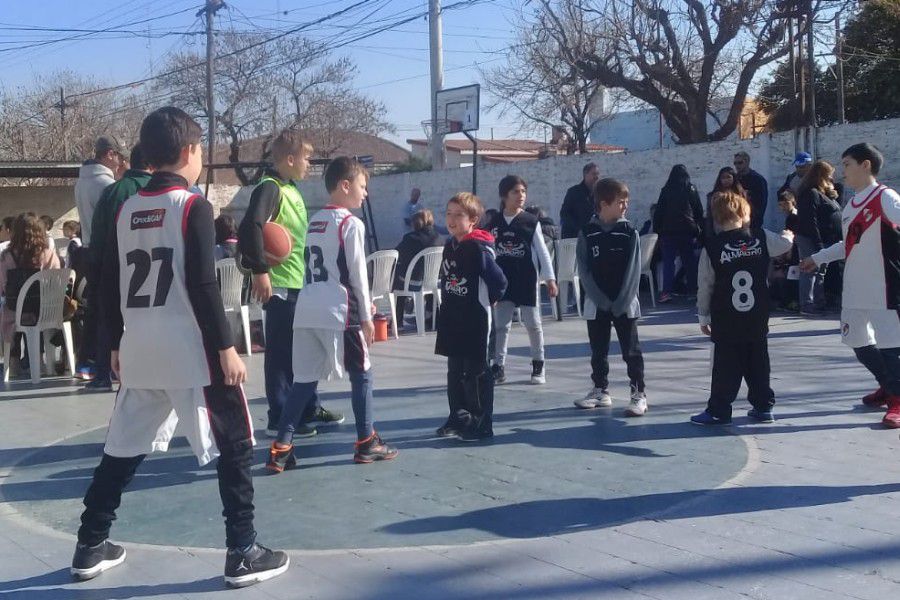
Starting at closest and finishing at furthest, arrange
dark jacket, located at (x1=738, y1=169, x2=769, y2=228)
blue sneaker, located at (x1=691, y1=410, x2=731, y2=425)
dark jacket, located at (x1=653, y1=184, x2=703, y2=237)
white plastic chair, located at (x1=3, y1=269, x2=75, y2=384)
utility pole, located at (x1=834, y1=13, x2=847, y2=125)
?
blue sneaker, located at (x1=691, y1=410, x2=731, y2=425) → white plastic chair, located at (x1=3, y1=269, x2=75, y2=384) → dark jacket, located at (x1=738, y1=169, x2=769, y2=228) → dark jacket, located at (x1=653, y1=184, x2=703, y2=237) → utility pole, located at (x1=834, y1=13, x2=847, y2=125)

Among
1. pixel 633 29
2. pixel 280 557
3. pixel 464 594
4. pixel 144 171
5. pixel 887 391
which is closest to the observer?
pixel 464 594

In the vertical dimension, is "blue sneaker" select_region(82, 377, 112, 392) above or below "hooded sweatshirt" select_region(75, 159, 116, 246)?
below

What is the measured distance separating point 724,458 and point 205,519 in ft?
9.80

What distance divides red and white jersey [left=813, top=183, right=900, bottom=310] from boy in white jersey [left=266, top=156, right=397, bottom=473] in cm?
325

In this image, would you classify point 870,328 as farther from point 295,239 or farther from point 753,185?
point 753,185

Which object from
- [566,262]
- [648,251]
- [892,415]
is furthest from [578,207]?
[892,415]

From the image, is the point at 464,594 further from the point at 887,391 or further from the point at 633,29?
the point at 633,29

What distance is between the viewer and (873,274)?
262 inches

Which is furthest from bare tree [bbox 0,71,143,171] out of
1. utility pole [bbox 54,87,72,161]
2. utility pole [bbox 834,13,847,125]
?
utility pole [bbox 834,13,847,125]

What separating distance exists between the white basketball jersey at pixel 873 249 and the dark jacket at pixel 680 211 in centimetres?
707

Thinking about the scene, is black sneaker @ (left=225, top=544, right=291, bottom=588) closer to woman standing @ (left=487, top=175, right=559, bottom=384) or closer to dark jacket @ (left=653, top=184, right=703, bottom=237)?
woman standing @ (left=487, top=175, right=559, bottom=384)

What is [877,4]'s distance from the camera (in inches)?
1038

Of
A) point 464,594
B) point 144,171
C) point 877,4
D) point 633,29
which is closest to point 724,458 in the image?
point 464,594

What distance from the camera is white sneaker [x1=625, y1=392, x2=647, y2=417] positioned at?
7227 millimetres
